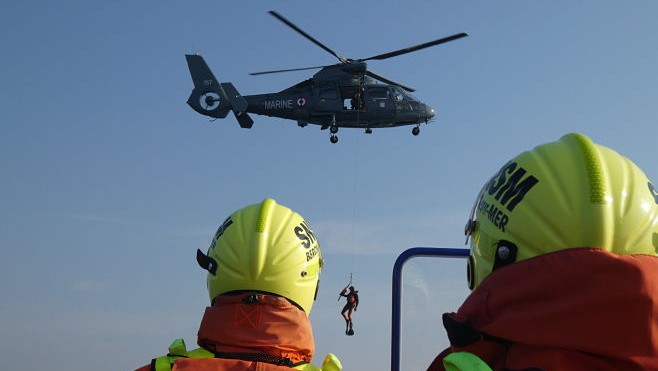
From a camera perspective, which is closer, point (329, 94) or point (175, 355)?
point (175, 355)

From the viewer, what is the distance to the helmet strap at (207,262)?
336 centimetres

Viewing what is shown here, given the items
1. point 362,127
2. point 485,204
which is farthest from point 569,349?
point 362,127

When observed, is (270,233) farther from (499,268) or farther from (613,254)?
(613,254)

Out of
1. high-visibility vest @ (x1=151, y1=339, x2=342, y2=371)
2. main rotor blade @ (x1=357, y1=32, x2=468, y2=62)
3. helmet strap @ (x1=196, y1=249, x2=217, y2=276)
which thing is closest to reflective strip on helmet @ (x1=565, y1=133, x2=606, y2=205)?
high-visibility vest @ (x1=151, y1=339, x2=342, y2=371)

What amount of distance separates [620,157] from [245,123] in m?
34.9

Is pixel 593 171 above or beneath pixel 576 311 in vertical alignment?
above

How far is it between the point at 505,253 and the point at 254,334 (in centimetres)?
150

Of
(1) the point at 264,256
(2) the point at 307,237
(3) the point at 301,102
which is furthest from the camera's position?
(3) the point at 301,102

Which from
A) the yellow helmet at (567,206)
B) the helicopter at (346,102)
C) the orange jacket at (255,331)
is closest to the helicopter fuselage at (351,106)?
the helicopter at (346,102)

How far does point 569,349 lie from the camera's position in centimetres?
163

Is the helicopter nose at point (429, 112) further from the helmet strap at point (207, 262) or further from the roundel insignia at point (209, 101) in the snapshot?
the helmet strap at point (207, 262)

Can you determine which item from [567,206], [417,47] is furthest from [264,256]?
[417,47]

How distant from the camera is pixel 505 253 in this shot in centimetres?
182

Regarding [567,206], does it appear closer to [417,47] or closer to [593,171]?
[593,171]
